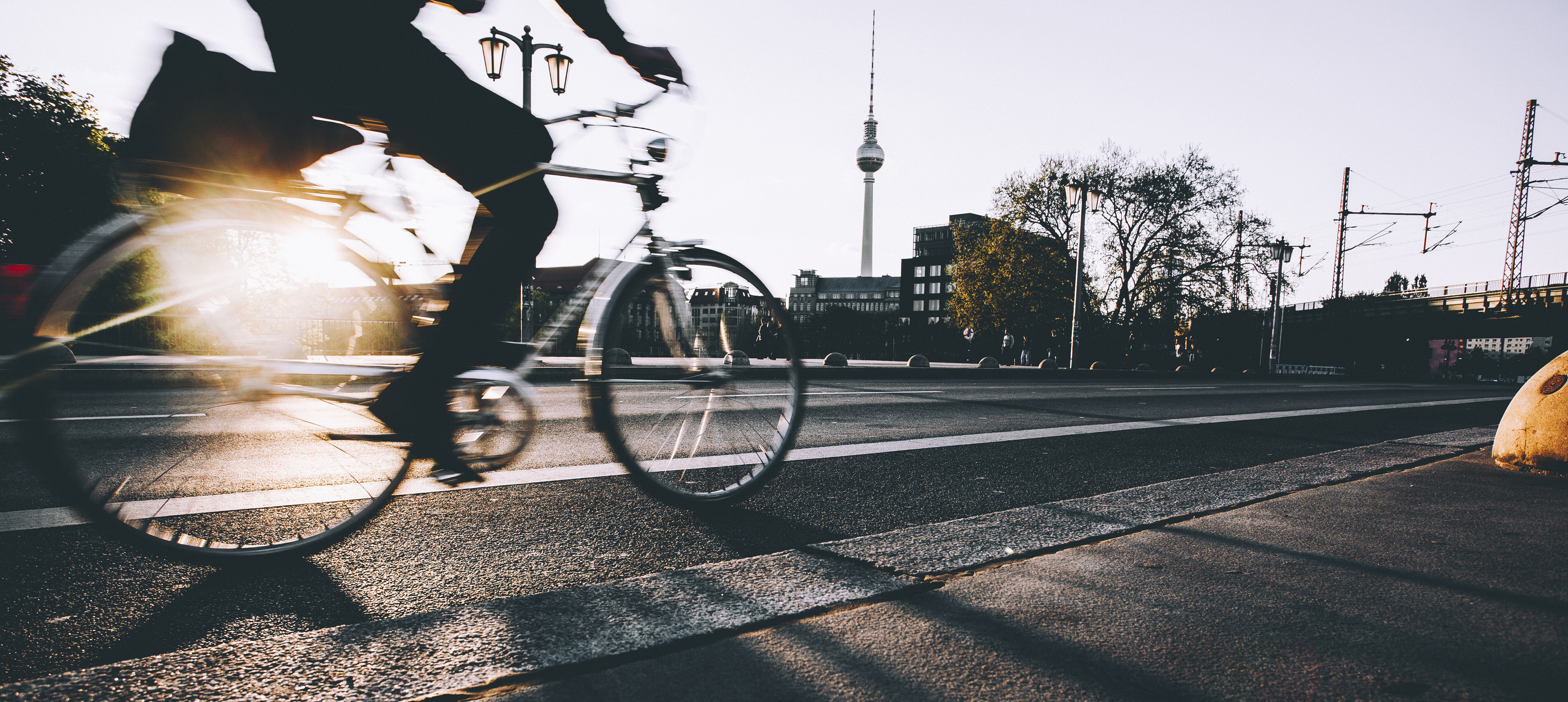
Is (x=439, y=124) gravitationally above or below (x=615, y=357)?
above

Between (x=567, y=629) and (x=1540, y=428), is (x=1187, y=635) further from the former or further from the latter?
(x=1540, y=428)

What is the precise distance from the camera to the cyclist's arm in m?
2.46

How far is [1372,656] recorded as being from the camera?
1.49 m

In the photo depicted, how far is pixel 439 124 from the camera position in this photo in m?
2.33

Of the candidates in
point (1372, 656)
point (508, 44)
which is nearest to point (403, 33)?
point (1372, 656)

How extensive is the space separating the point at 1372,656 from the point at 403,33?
9.91 ft

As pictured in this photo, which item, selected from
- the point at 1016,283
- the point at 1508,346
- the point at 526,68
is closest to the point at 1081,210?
the point at 1016,283

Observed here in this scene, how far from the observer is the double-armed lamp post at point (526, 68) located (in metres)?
2.64

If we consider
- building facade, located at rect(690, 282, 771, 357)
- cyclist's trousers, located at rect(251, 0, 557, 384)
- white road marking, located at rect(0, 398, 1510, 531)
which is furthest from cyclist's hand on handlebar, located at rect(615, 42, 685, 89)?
white road marking, located at rect(0, 398, 1510, 531)

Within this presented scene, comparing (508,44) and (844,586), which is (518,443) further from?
(508,44)

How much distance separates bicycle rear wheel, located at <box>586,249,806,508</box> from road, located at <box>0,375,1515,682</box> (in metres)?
0.19

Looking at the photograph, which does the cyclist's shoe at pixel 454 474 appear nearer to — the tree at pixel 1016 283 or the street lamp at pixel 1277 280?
the tree at pixel 1016 283

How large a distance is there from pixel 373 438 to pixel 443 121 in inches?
41.6

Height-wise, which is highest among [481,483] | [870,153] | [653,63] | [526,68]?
[870,153]
